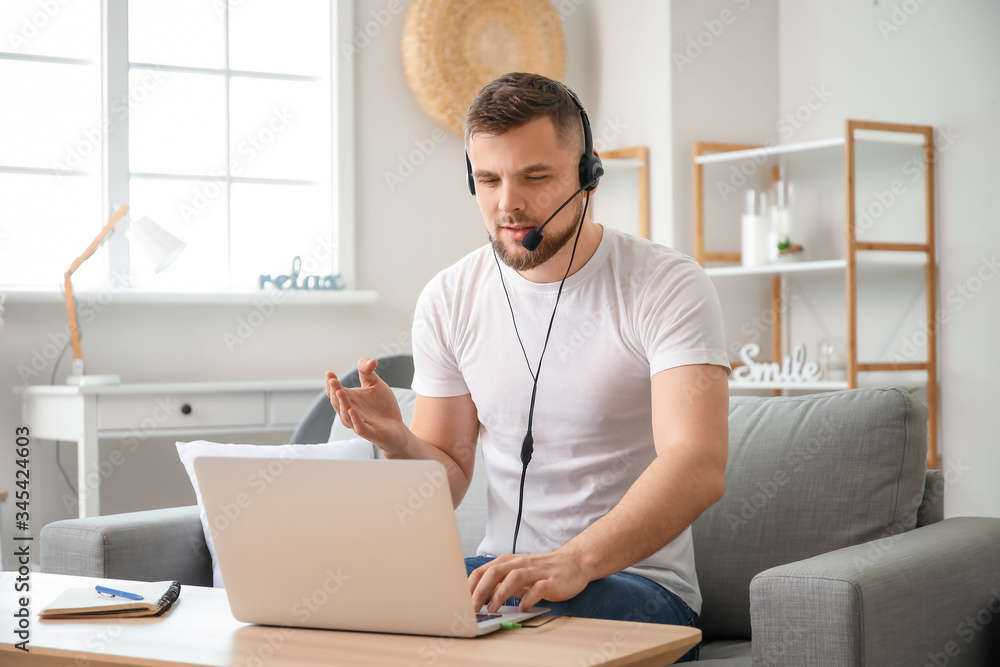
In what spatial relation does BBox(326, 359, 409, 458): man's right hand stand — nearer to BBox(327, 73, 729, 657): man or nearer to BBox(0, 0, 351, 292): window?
BBox(327, 73, 729, 657): man

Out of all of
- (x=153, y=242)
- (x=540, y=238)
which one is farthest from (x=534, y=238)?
(x=153, y=242)

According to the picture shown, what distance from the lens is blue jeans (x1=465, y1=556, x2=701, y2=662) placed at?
1.21 meters

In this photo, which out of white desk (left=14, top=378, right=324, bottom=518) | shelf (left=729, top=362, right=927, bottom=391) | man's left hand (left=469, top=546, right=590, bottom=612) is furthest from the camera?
shelf (left=729, top=362, right=927, bottom=391)

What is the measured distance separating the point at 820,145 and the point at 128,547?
2.38 meters

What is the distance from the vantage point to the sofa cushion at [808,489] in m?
1.50

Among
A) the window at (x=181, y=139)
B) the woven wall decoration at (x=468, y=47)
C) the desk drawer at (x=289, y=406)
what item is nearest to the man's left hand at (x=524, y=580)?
the desk drawer at (x=289, y=406)

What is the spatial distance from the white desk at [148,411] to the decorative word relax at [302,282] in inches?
19.1

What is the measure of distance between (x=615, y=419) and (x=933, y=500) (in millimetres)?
548

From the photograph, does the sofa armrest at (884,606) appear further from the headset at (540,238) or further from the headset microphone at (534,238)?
the headset microphone at (534,238)

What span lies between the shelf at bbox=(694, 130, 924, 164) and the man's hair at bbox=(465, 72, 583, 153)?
187cm

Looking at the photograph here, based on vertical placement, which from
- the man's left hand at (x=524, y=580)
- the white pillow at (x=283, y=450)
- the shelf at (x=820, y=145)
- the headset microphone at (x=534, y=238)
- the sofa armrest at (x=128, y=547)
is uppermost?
the shelf at (x=820, y=145)

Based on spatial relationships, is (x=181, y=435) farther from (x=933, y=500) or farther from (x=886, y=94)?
(x=886, y=94)

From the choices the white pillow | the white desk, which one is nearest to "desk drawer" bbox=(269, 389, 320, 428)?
the white desk

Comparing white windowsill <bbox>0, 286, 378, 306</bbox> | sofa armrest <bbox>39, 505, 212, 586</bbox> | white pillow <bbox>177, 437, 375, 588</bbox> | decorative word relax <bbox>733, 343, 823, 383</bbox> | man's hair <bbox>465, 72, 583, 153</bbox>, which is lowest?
sofa armrest <bbox>39, 505, 212, 586</bbox>
